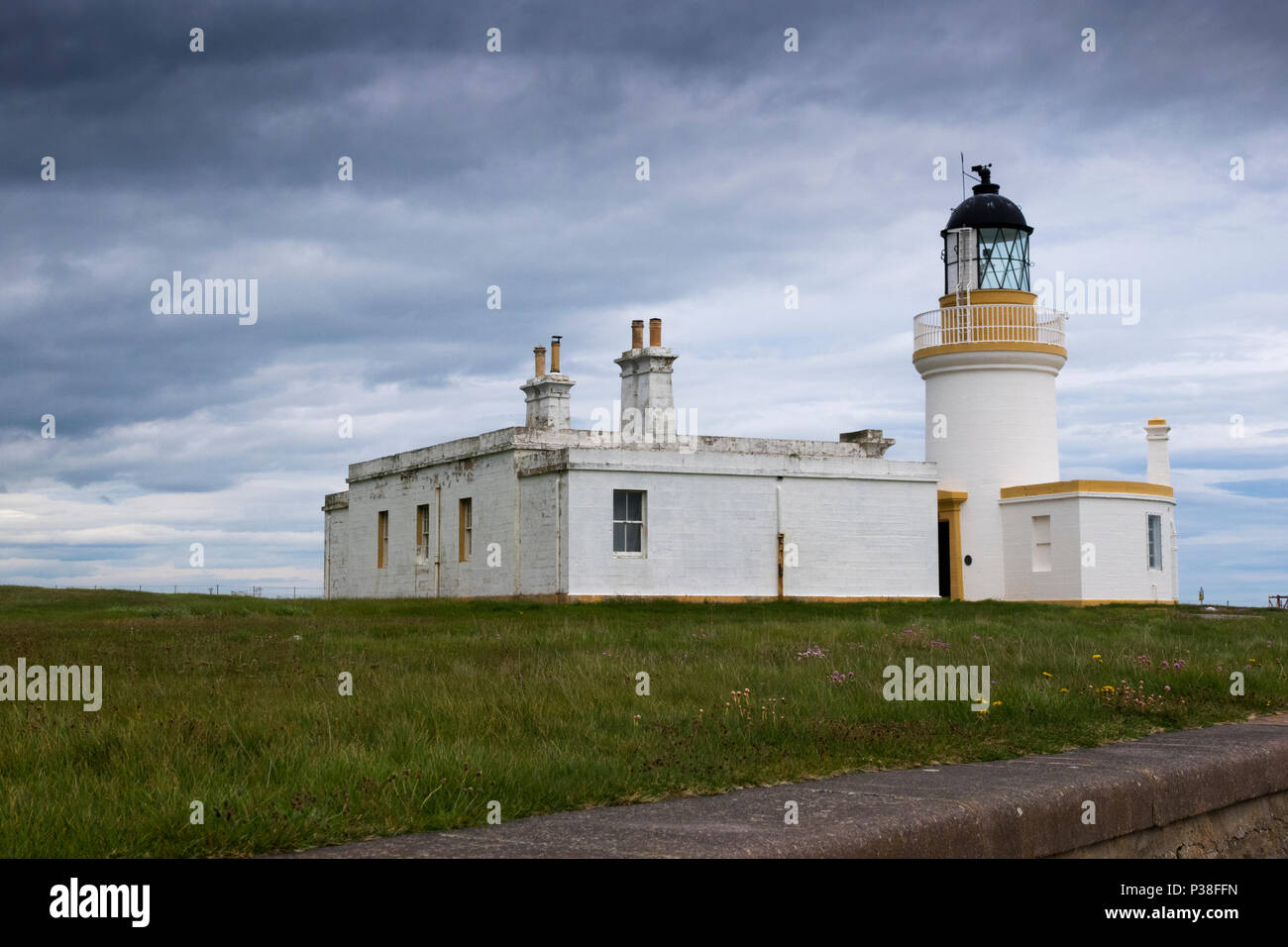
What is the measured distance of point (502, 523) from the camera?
2775 cm

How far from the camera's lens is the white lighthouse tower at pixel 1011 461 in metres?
28.9

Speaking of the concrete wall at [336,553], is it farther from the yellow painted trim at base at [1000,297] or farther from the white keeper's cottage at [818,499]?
the yellow painted trim at base at [1000,297]

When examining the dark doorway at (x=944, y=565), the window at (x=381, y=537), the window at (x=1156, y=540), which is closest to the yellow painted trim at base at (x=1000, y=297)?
the dark doorway at (x=944, y=565)

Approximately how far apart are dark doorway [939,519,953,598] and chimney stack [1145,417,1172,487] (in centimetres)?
529

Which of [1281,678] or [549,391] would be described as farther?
[549,391]

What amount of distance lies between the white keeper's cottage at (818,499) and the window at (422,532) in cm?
5

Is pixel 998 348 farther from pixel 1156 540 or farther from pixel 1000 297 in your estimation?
pixel 1156 540

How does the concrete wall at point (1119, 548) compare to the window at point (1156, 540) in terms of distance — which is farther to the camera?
the window at point (1156, 540)

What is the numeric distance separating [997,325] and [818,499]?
6703 millimetres

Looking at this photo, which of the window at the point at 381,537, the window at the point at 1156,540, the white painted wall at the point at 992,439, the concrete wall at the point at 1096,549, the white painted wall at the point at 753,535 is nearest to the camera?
the white painted wall at the point at 753,535
